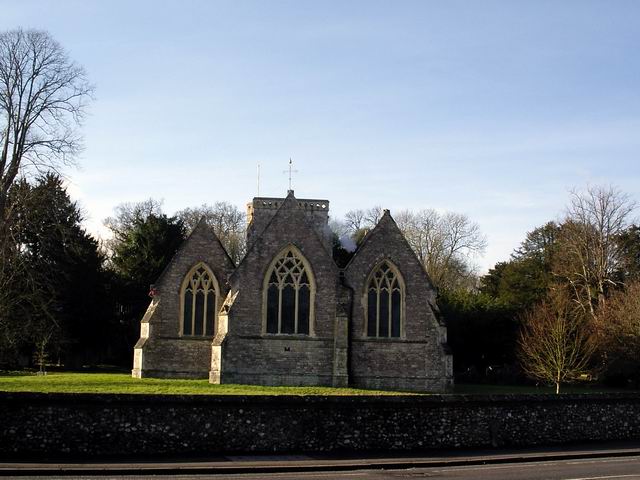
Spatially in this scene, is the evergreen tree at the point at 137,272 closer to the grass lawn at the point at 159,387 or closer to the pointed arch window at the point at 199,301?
the pointed arch window at the point at 199,301

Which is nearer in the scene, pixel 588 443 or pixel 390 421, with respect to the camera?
pixel 390 421

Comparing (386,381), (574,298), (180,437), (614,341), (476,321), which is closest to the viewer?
(180,437)

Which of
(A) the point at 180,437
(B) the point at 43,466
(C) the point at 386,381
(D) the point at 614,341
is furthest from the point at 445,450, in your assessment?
(D) the point at 614,341

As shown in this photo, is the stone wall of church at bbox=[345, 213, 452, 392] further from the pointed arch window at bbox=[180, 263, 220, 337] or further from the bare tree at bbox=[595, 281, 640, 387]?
the bare tree at bbox=[595, 281, 640, 387]

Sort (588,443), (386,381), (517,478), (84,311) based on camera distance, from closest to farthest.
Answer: (517,478) → (588,443) → (386,381) → (84,311)

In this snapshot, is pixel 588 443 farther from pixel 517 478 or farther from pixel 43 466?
pixel 43 466

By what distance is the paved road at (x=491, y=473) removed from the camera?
16.6 meters

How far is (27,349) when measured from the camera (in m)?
49.7

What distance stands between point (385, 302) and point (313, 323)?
11.2 feet

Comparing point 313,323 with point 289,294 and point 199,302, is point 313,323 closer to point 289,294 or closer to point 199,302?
point 289,294

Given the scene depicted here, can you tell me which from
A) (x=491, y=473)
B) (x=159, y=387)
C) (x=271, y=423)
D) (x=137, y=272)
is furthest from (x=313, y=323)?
(x=137, y=272)

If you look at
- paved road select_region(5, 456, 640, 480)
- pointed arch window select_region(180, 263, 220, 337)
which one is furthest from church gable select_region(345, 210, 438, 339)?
paved road select_region(5, 456, 640, 480)

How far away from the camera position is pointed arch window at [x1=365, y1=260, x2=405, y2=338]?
35.1 m

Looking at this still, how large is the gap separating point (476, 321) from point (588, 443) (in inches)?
941
